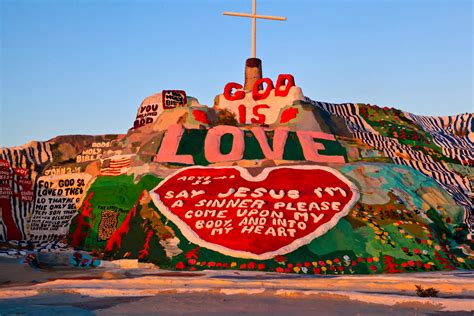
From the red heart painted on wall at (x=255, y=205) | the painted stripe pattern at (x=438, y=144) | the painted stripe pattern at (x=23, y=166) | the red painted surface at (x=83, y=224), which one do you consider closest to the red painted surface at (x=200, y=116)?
the red heart painted on wall at (x=255, y=205)

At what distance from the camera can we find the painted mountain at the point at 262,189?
2634 centimetres

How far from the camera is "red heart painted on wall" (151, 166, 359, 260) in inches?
1039

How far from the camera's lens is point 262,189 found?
29281mm

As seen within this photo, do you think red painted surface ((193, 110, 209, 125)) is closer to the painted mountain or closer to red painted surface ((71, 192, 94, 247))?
the painted mountain

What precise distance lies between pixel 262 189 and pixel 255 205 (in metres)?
1.38

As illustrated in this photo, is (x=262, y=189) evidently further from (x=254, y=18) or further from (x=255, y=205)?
(x=254, y=18)

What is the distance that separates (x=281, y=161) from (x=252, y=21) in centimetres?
1236

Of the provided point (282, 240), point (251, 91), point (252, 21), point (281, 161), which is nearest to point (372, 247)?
point (282, 240)

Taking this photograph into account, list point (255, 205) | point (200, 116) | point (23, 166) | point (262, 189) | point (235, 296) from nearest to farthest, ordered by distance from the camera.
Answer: point (235, 296) < point (255, 205) < point (262, 189) < point (200, 116) < point (23, 166)

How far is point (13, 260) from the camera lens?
2788cm

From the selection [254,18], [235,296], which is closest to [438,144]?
[254,18]

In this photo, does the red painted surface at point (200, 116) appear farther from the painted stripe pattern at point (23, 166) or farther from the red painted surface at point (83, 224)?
the painted stripe pattern at point (23, 166)

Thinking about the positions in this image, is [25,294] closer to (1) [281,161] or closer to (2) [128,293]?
(2) [128,293]

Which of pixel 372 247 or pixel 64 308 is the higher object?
pixel 372 247
